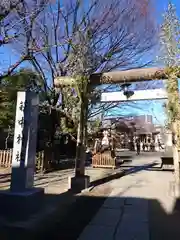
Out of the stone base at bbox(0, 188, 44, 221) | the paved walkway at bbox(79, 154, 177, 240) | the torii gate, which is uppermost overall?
the torii gate

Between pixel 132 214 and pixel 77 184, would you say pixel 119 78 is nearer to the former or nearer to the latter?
pixel 77 184

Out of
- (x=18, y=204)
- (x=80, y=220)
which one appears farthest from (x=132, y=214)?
(x=18, y=204)

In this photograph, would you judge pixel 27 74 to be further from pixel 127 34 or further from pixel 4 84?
pixel 127 34

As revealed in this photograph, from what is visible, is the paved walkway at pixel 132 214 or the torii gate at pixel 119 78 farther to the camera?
the torii gate at pixel 119 78

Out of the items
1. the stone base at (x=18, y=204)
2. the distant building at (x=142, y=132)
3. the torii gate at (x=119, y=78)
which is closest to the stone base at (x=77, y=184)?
the torii gate at (x=119, y=78)

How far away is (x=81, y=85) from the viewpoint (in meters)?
8.57

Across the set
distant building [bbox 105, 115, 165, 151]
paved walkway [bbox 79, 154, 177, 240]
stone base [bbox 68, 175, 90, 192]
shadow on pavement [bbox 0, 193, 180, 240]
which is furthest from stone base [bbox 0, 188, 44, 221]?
distant building [bbox 105, 115, 165, 151]

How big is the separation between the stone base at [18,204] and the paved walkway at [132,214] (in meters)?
1.26

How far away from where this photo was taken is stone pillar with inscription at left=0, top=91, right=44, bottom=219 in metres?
5.24

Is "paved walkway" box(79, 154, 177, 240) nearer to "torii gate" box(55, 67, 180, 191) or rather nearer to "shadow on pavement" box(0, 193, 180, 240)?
"shadow on pavement" box(0, 193, 180, 240)

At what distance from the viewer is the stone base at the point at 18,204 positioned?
16.9 feet

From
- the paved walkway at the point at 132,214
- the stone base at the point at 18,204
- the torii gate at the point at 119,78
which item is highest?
the torii gate at the point at 119,78

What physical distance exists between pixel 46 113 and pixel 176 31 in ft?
41.8

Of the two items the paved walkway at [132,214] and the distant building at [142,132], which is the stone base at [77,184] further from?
the distant building at [142,132]
